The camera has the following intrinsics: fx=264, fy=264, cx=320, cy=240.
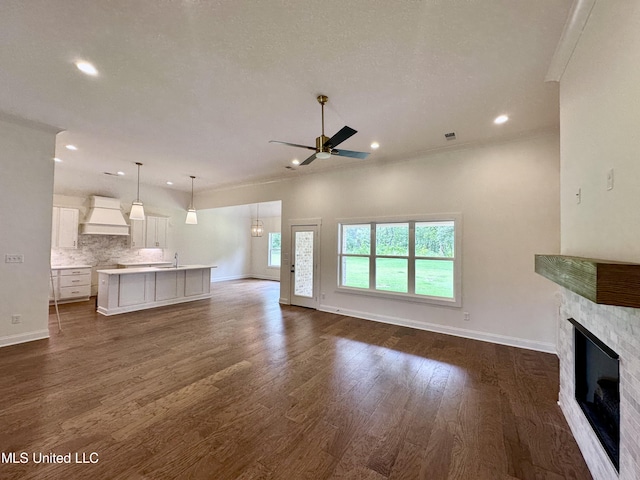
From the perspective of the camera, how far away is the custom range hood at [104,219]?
6801 mm

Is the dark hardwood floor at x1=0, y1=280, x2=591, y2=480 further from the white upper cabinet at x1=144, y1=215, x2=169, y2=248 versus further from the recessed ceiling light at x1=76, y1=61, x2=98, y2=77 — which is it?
the white upper cabinet at x1=144, y1=215, x2=169, y2=248

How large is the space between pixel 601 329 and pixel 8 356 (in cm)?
605

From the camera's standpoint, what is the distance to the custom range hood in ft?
22.3

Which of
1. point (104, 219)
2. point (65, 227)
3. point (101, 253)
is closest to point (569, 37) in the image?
point (104, 219)

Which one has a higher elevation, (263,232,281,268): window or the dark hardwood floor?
(263,232,281,268): window

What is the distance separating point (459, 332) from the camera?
14.3 feet

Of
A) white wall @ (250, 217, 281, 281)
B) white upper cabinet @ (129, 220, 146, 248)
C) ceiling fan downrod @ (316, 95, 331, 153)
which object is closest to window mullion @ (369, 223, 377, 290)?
ceiling fan downrod @ (316, 95, 331, 153)

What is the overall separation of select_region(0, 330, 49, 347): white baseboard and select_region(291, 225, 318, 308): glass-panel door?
4.31 meters

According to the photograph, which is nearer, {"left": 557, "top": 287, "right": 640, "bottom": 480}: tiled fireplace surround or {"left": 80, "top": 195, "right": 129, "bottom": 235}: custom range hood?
{"left": 557, "top": 287, "right": 640, "bottom": 480}: tiled fireplace surround

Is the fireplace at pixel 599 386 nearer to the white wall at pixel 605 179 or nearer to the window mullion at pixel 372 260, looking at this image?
the white wall at pixel 605 179

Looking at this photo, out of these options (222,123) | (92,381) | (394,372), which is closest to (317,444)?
(394,372)

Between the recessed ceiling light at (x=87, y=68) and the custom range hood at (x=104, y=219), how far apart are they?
5.50 metres

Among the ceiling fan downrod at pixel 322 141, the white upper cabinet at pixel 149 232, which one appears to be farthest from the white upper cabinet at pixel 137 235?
the ceiling fan downrod at pixel 322 141

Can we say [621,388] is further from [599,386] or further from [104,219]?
[104,219]
